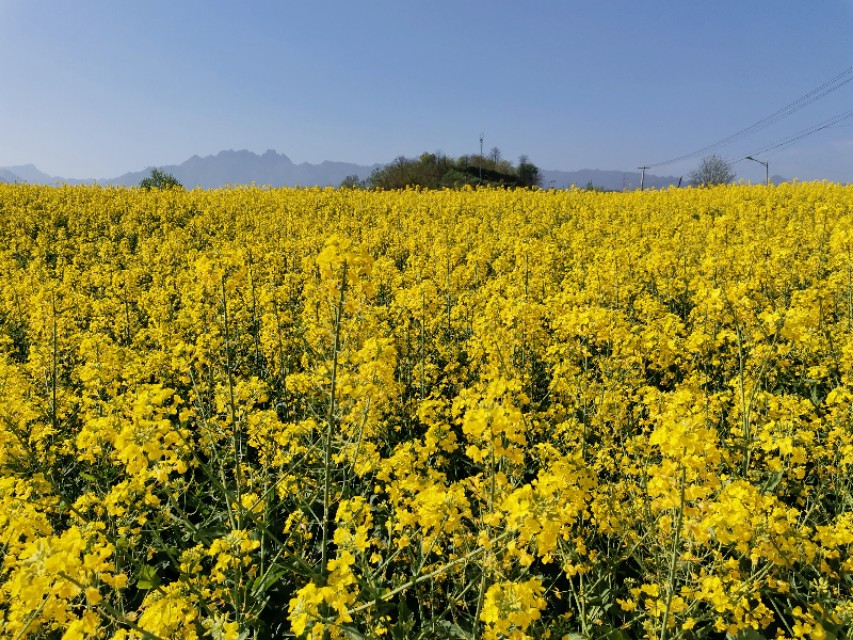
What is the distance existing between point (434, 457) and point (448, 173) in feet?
136

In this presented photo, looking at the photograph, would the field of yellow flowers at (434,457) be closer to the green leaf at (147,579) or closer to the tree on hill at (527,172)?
the green leaf at (147,579)

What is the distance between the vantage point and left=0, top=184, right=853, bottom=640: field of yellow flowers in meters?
2.26

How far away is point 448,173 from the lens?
43.3 m

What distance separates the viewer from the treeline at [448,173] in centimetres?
3881

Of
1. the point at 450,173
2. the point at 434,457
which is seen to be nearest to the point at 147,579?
the point at 434,457

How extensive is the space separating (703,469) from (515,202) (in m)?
16.7

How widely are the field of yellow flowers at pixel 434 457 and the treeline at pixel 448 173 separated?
102 ft

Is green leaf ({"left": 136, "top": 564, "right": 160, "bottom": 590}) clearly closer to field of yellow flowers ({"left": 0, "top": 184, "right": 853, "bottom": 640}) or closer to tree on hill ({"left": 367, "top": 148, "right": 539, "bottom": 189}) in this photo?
field of yellow flowers ({"left": 0, "top": 184, "right": 853, "bottom": 640})

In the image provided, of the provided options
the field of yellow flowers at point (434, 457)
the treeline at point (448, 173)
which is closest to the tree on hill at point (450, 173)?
the treeline at point (448, 173)

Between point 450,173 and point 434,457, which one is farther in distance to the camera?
point 450,173

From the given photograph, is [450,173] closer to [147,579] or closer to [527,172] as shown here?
[527,172]

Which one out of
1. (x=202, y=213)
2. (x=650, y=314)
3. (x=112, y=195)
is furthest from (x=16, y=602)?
(x=112, y=195)

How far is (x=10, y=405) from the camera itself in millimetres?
3908

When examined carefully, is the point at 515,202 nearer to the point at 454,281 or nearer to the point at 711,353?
the point at 454,281
